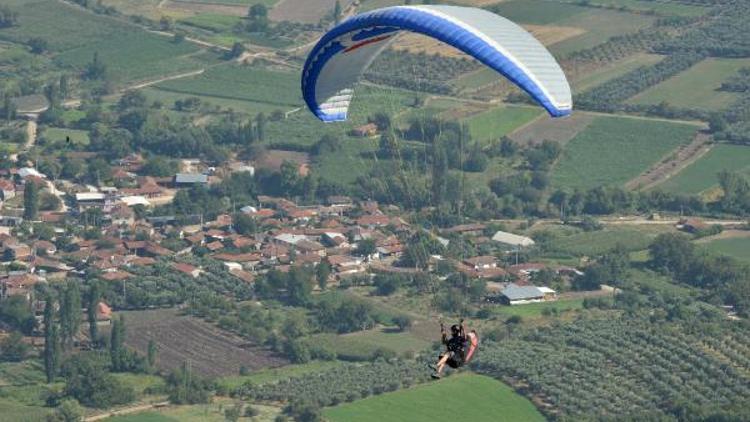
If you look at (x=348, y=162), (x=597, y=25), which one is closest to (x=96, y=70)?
(x=348, y=162)

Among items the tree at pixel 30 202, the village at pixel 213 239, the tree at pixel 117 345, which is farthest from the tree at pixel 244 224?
the tree at pixel 117 345

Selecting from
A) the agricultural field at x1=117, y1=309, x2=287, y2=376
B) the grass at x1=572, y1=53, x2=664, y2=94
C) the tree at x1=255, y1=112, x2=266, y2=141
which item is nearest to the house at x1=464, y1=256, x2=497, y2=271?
the agricultural field at x1=117, y1=309, x2=287, y2=376

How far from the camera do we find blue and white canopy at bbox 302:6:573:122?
55.1m

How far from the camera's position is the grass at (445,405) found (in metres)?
80.5

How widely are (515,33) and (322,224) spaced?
5374 cm

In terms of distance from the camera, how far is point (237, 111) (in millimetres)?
129625

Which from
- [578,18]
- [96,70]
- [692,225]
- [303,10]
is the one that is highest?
[578,18]

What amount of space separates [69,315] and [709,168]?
38.1m

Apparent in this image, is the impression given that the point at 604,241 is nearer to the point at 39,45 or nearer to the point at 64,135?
the point at 64,135

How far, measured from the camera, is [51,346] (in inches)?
3401

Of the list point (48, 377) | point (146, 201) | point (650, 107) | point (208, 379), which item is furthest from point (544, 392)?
point (650, 107)

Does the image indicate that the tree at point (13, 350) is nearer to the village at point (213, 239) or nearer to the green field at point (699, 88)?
the village at point (213, 239)

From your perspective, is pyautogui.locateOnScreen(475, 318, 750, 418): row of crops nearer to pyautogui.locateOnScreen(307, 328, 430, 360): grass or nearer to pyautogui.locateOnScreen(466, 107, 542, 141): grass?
pyautogui.locateOnScreen(307, 328, 430, 360): grass

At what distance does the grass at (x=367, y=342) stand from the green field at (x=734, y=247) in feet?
62.5
